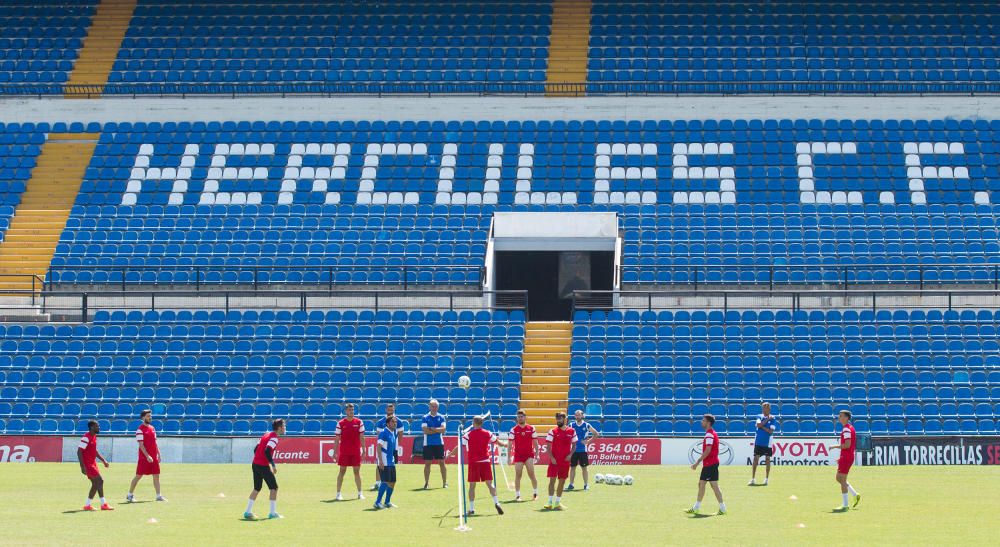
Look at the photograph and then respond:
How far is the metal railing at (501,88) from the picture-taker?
48750 mm

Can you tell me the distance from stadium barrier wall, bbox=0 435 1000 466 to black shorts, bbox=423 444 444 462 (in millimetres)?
5074

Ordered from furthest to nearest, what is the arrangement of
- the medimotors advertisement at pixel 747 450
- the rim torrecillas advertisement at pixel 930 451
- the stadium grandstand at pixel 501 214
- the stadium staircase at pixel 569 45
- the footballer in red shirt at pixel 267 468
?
the stadium staircase at pixel 569 45, the stadium grandstand at pixel 501 214, the medimotors advertisement at pixel 747 450, the rim torrecillas advertisement at pixel 930 451, the footballer in red shirt at pixel 267 468

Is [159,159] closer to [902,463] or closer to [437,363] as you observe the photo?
[437,363]

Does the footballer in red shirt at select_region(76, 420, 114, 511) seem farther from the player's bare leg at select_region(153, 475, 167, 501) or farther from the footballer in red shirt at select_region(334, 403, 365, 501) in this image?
the footballer in red shirt at select_region(334, 403, 365, 501)

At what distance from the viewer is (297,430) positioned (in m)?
35.3

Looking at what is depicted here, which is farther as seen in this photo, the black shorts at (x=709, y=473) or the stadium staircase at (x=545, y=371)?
the stadium staircase at (x=545, y=371)

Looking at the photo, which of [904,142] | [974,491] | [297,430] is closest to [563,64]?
[904,142]

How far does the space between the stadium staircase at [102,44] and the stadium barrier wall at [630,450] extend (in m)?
20.4

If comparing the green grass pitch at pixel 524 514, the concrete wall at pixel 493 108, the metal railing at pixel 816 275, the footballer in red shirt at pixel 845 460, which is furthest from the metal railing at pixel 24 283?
the footballer in red shirt at pixel 845 460

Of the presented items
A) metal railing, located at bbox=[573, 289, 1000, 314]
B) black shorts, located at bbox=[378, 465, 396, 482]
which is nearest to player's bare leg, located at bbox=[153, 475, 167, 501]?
black shorts, located at bbox=[378, 465, 396, 482]

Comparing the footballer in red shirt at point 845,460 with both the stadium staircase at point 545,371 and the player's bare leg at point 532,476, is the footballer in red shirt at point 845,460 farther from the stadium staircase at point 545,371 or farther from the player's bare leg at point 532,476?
the stadium staircase at point 545,371

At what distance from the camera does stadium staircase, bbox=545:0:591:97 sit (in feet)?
166

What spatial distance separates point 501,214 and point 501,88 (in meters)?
8.46

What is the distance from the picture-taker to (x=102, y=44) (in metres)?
53.2
